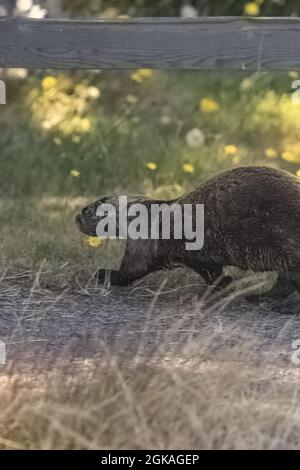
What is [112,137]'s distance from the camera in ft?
22.7

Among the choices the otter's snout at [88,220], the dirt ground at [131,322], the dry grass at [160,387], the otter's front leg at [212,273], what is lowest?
the dry grass at [160,387]

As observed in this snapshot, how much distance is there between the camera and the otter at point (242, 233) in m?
4.21

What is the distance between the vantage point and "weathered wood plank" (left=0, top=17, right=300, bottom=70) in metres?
4.39

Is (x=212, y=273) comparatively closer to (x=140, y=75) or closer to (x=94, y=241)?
(x=94, y=241)

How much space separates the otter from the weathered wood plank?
473 millimetres

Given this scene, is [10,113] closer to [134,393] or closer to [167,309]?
[167,309]

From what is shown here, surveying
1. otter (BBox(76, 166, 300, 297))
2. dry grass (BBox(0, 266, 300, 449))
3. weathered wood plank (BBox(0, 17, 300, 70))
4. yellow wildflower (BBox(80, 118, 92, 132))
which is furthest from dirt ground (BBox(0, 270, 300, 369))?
yellow wildflower (BBox(80, 118, 92, 132))

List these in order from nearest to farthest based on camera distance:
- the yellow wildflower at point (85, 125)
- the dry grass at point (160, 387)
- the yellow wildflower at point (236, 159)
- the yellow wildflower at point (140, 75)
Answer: the dry grass at point (160, 387)
the yellow wildflower at point (140, 75)
the yellow wildflower at point (236, 159)
the yellow wildflower at point (85, 125)

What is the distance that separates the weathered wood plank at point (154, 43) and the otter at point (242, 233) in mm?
473

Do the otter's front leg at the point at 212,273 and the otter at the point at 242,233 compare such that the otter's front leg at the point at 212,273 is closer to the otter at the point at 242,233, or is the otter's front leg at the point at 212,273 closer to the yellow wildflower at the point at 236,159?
the otter at the point at 242,233

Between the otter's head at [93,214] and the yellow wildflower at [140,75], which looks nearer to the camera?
the otter's head at [93,214]

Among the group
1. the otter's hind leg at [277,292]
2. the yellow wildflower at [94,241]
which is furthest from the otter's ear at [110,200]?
the otter's hind leg at [277,292]

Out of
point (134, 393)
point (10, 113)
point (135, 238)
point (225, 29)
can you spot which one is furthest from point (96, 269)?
point (10, 113)
